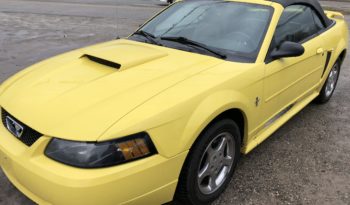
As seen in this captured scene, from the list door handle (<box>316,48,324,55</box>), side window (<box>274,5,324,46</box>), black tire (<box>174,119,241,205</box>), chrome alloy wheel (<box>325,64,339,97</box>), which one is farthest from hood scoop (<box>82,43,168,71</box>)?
chrome alloy wheel (<box>325,64,339,97</box>)

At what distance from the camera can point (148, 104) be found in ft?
7.74

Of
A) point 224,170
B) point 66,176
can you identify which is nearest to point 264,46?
point 224,170

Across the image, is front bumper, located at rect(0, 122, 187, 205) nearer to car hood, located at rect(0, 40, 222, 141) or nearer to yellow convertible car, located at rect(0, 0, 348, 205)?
yellow convertible car, located at rect(0, 0, 348, 205)

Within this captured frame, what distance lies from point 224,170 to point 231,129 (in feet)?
1.22

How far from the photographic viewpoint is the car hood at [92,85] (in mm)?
2250

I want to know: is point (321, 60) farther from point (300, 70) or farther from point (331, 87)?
point (331, 87)

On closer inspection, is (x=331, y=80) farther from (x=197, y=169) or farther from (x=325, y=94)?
(x=197, y=169)

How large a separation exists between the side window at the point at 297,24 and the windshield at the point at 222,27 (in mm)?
214

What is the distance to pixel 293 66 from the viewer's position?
11.6 ft

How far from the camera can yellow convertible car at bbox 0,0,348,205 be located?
7.09ft

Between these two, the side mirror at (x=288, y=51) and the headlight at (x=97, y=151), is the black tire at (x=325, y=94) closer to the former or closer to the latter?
the side mirror at (x=288, y=51)

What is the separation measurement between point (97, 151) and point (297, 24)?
2.67 meters

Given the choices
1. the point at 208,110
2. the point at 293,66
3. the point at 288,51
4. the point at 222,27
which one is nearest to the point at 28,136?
the point at 208,110

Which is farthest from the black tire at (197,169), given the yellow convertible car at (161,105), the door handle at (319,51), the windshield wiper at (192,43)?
the door handle at (319,51)
